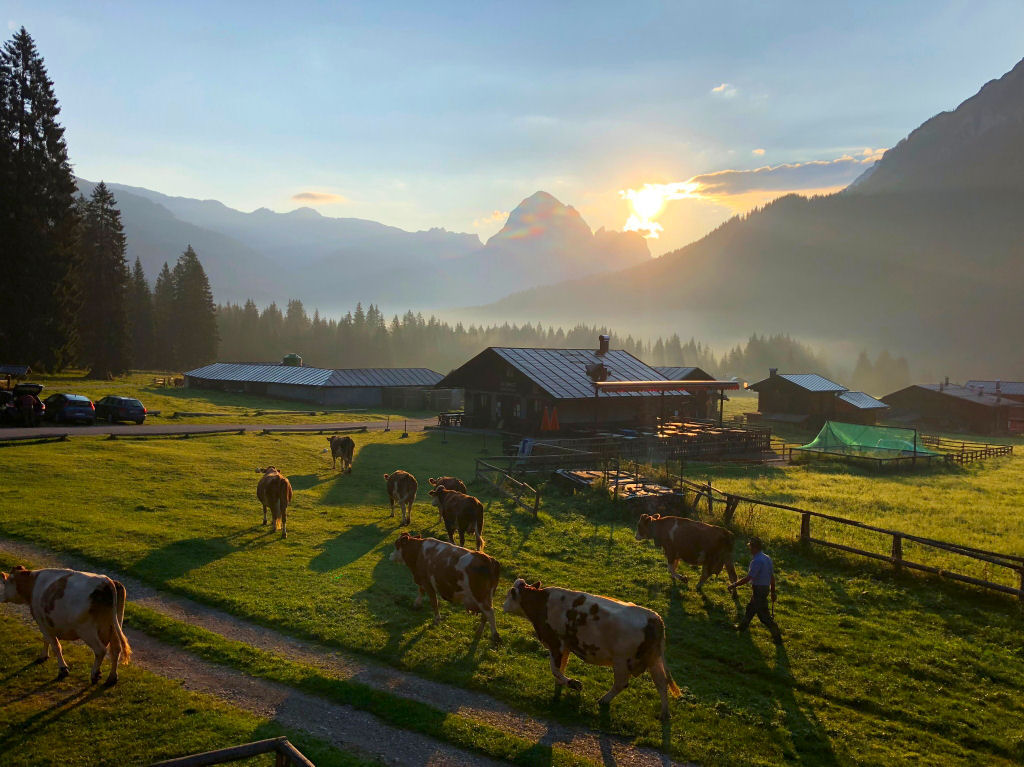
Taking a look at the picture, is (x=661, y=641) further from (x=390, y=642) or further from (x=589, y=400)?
(x=589, y=400)

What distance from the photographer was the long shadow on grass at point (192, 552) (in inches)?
588

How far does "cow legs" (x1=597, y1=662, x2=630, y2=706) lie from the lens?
1000 cm

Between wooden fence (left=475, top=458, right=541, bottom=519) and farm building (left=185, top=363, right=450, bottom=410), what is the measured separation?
1550 inches

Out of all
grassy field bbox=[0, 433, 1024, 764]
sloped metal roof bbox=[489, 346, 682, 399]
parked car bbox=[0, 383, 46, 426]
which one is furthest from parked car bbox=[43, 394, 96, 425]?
sloped metal roof bbox=[489, 346, 682, 399]

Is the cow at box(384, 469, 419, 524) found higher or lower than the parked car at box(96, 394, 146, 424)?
lower

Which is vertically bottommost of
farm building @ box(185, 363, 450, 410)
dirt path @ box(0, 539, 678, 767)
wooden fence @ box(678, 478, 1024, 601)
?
dirt path @ box(0, 539, 678, 767)

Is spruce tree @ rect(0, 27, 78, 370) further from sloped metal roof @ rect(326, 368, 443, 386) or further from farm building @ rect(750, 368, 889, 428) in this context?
farm building @ rect(750, 368, 889, 428)

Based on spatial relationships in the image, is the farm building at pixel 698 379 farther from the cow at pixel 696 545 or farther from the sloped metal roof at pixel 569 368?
the cow at pixel 696 545

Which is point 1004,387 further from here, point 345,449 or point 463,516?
point 463,516

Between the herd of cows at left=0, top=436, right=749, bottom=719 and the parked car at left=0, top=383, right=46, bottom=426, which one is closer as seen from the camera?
the herd of cows at left=0, top=436, right=749, bottom=719

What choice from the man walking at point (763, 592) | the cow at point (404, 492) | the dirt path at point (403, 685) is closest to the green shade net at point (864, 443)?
the cow at point (404, 492)

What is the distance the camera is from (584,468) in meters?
30.5

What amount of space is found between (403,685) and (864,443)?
45834mm

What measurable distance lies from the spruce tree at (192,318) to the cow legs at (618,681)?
341 feet
